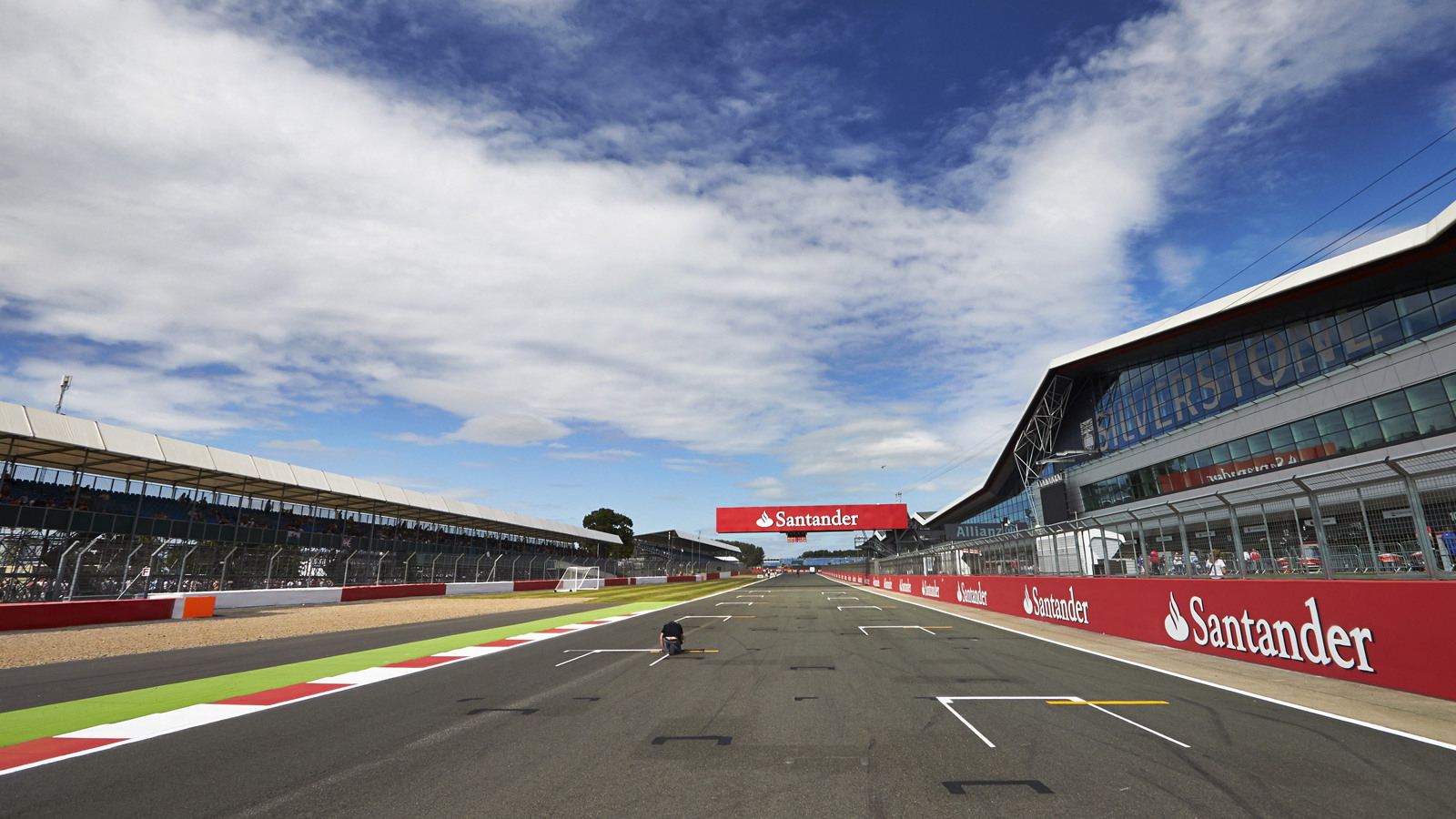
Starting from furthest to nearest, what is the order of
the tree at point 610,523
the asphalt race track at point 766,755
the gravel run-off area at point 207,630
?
1. the tree at point 610,523
2. the gravel run-off area at point 207,630
3. the asphalt race track at point 766,755

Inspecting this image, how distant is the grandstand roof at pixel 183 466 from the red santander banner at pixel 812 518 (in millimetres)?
26365

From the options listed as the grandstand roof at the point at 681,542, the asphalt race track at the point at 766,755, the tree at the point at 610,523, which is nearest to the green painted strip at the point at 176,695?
the asphalt race track at the point at 766,755

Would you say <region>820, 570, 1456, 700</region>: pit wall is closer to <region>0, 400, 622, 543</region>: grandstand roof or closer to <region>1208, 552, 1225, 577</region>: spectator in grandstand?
<region>1208, 552, 1225, 577</region>: spectator in grandstand

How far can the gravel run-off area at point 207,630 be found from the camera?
1334cm

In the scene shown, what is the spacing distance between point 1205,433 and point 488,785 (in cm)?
3861

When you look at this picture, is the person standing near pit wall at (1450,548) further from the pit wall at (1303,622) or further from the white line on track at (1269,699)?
the white line on track at (1269,699)

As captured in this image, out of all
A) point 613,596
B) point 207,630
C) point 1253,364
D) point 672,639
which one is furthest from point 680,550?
point 672,639

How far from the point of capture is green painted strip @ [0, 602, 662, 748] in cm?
713

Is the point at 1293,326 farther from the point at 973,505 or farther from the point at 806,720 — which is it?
the point at 973,505

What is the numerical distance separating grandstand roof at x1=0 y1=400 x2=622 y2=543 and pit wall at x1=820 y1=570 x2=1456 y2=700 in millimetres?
32956

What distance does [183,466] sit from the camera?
27859 millimetres

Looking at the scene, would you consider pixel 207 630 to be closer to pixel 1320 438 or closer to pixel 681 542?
pixel 1320 438

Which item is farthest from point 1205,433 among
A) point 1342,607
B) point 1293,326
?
point 1342,607

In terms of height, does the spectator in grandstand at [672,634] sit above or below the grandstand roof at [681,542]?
below
